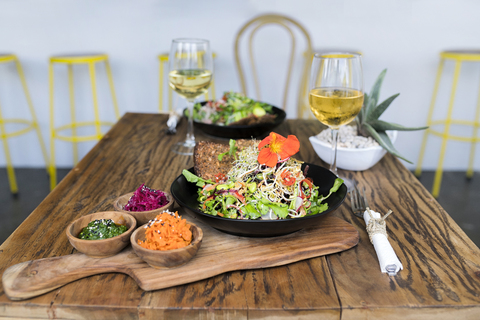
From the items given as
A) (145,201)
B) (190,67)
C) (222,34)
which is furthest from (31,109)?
(145,201)

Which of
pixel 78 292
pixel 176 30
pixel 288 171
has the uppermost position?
pixel 176 30

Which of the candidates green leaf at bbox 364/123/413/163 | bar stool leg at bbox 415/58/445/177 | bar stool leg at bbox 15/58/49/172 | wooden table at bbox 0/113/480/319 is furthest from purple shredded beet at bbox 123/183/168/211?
bar stool leg at bbox 415/58/445/177

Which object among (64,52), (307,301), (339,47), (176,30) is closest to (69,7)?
(64,52)

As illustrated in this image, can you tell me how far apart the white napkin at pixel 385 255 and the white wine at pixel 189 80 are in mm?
821

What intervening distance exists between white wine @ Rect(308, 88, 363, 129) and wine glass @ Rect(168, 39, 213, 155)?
1.56ft

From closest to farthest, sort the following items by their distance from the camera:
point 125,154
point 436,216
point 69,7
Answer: point 436,216, point 125,154, point 69,7

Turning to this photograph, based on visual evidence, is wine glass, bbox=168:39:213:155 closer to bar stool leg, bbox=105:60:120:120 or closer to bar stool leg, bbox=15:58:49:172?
bar stool leg, bbox=105:60:120:120

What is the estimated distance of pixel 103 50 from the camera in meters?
3.27

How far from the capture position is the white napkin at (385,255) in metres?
0.77

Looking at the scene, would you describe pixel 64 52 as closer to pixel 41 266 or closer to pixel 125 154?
pixel 125 154

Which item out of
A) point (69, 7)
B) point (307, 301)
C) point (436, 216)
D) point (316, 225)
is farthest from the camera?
point (69, 7)

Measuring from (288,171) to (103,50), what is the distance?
112 inches

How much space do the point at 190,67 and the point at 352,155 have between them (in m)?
0.63

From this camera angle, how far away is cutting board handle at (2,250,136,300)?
0.69 metres
